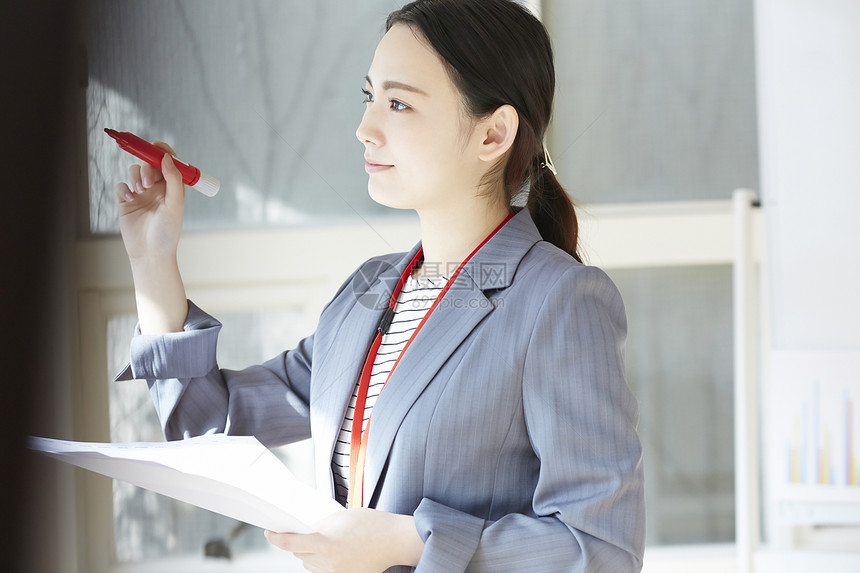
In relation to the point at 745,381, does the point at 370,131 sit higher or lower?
higher

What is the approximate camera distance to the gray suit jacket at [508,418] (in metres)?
0.55

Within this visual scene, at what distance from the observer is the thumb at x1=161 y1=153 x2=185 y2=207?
2.14 feet

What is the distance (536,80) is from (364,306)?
258 mm

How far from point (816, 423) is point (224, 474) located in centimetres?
102

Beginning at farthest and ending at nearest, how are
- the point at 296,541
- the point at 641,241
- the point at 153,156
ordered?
the point at 641,241 < the point at 153,156 < the point at 296,541

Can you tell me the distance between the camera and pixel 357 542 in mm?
544

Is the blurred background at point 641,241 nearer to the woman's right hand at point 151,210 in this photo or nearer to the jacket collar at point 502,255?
the woman's right hand at point 151,210

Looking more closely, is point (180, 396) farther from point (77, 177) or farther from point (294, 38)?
point (294, 38)

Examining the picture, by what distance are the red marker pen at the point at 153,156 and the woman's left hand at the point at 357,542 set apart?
0.96 feet

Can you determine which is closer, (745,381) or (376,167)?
(376,167)

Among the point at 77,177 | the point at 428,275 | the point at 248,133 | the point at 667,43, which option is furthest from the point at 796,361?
the point at 77,177

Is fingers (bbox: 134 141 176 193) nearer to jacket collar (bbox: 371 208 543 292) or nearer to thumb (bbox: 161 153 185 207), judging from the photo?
thumb (bbox: 161 153 185 207)

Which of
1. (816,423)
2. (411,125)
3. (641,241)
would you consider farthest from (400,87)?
(816,423)

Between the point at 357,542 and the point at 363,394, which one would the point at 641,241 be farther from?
the point at 357,542
